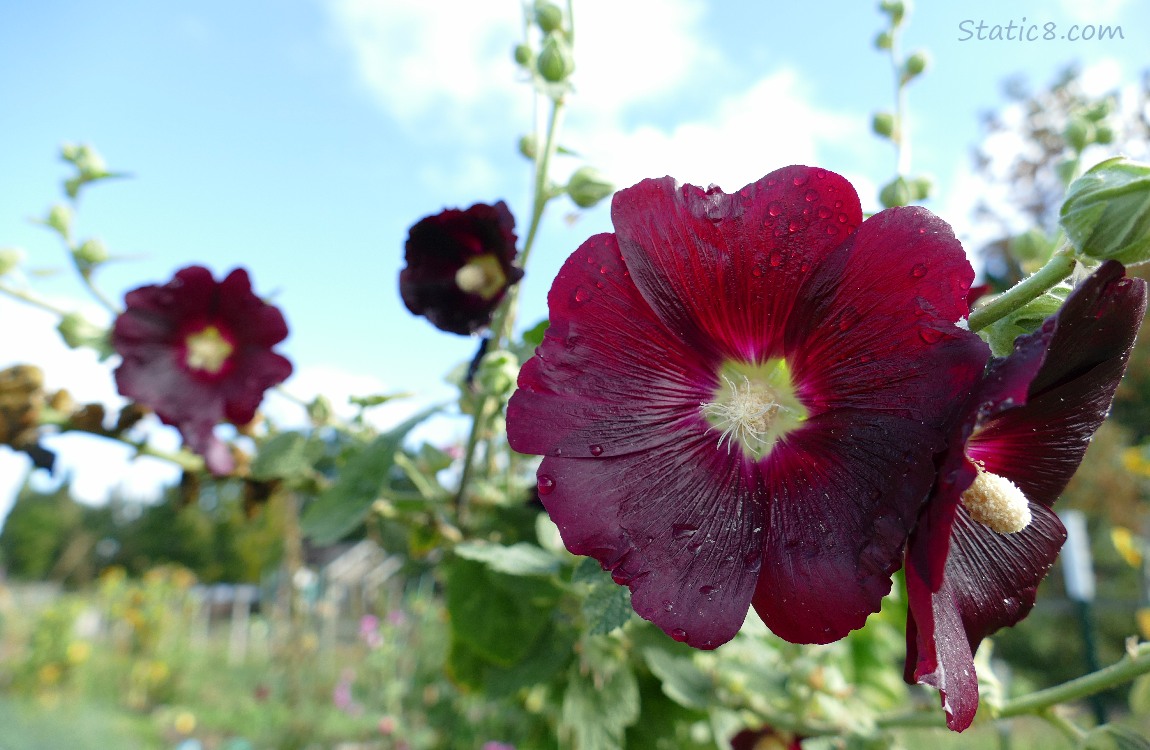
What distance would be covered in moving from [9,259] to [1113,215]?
1120 mm

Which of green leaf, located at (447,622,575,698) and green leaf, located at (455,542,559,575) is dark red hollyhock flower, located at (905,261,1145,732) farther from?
green leaf, located at (447,622,575,698)

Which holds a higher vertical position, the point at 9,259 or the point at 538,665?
the point at 9,259

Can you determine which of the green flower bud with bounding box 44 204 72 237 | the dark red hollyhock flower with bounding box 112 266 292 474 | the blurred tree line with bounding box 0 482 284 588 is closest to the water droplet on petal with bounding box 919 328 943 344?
the dark red hollyhock flower with bounding box 112 266 292 474

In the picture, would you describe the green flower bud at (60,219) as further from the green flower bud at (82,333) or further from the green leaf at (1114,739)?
the green leaf at (1114,739)

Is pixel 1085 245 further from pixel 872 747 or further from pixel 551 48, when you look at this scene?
pixel 872 747

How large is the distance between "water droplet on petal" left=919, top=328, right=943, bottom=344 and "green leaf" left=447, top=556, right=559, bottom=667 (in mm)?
477

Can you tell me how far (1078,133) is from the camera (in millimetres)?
746

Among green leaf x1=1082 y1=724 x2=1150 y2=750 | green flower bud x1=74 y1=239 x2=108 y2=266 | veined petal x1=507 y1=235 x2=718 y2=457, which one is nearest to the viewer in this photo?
veined petal x1=507 y1=235 x2=718 y2=457

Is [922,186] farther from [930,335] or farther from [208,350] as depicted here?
[208,350]

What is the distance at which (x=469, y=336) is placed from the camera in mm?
701

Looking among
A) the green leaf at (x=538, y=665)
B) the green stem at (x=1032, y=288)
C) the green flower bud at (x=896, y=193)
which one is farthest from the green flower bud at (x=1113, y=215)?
the green leaf at (x=538, y=665)

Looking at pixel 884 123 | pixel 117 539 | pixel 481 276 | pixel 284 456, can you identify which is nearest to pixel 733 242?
pixel 481 276

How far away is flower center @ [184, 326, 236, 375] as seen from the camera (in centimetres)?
100

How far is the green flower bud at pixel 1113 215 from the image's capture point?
1.07 feet
